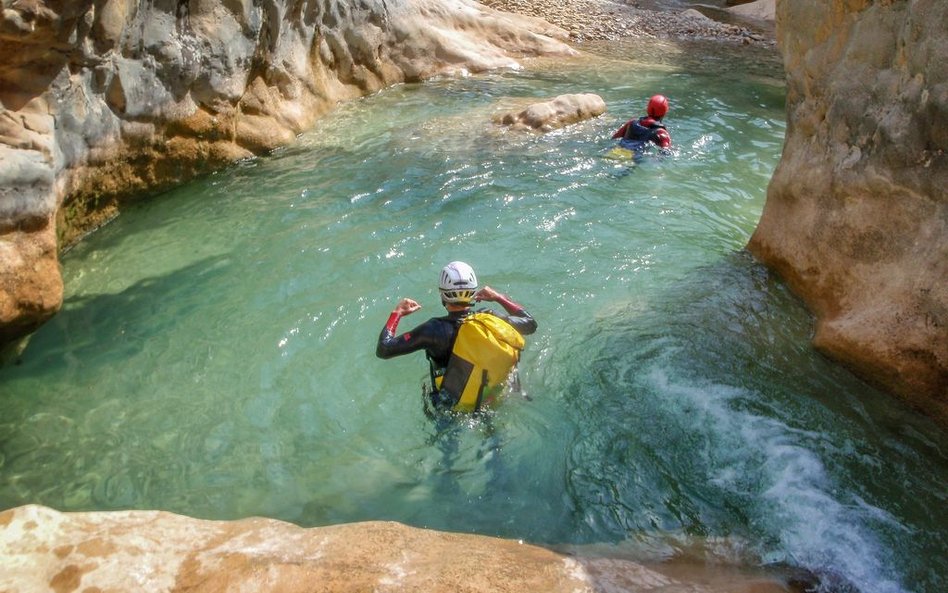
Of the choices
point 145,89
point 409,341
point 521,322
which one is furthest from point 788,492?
point 145,89

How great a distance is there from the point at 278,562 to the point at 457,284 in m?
2.23

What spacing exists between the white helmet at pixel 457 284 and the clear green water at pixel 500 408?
100cm

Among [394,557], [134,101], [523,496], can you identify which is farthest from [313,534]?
[134,101]

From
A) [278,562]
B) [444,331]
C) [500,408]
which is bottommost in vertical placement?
[500,408]

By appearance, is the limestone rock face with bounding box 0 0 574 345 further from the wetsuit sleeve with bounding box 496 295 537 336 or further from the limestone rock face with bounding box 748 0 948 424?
the limestone rock face with bounding box 748 0 948 424

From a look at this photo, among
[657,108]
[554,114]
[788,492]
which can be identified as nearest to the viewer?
[788,492]

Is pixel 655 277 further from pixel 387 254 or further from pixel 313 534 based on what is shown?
pixel 313 534

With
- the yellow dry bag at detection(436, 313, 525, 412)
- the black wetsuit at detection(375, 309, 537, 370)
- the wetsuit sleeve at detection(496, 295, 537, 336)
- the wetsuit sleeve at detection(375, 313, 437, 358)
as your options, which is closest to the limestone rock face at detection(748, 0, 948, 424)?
the wetsuit sleeve at detection(496, 295, 537, 336)

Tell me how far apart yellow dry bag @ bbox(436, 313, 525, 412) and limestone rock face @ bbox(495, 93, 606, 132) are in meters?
7.45

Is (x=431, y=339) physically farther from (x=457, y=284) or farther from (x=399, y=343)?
(x=457, y=284)

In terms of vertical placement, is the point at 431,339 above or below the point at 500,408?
above

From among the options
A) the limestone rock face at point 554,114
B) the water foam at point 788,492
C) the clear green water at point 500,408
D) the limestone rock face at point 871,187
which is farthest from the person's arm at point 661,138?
the water foam at point 788,492

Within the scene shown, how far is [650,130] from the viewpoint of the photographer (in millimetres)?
10695

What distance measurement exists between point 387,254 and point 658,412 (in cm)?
361
